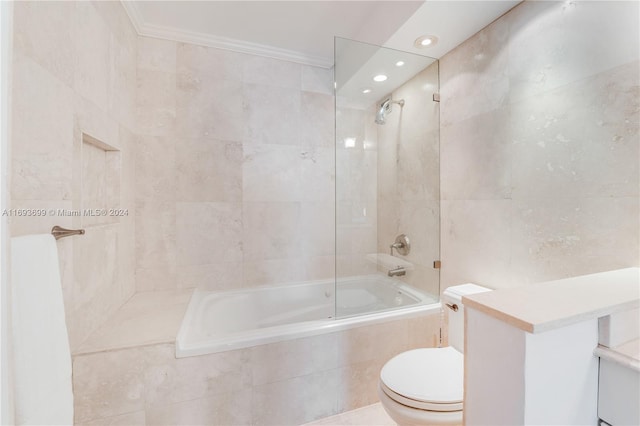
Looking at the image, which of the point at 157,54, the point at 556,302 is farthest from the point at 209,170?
the point at 556,302

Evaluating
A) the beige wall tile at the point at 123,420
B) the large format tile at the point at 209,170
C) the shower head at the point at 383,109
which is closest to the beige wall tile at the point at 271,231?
the large format tile at the point at 209,170

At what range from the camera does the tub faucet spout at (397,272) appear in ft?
6.86

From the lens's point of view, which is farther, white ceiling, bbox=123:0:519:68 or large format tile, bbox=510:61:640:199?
white ceiling, bbox=123:0:519:68

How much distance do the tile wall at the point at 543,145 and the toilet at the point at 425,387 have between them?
22.2 inches

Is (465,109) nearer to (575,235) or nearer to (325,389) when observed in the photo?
(575,235)

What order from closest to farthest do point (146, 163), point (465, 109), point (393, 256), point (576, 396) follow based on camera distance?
1. point (576, 396)
2. point (465, 109)
3. point (146, 163)
4. point (393, 256)

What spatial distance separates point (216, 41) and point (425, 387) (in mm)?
2733

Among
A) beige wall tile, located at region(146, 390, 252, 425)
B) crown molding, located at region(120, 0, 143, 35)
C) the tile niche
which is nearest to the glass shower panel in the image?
beige wall tile, located at region(146, 390, 252, 425)

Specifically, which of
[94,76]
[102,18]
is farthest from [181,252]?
[102,18]

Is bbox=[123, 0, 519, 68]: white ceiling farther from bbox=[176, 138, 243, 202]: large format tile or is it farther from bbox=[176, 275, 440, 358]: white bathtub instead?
bbox=[176, 275, 440, 358]: white bathtub

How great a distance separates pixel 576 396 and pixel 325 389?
1221 mm

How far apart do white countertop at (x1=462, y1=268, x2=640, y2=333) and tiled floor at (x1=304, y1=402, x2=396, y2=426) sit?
1.31 meters

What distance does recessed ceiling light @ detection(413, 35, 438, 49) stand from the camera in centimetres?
168

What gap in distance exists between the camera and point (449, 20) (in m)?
1.51
